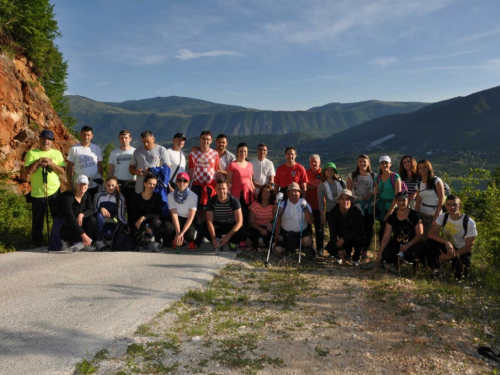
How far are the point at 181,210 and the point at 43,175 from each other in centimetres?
315

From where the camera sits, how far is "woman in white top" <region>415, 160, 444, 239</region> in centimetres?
806

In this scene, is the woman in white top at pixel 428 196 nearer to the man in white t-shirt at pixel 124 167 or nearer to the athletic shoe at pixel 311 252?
the athletic shoe at pixel 311 252

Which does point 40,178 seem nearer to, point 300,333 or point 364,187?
point 300,333

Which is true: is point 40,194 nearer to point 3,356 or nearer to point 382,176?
point 3,356

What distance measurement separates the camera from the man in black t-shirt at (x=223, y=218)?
8359mm

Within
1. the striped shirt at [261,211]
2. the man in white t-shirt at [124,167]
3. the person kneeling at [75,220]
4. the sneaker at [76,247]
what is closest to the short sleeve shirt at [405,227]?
the striped shirt at [261,211]

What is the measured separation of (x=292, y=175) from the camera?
8977 mm

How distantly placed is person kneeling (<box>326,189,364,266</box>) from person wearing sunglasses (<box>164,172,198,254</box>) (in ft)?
10.5

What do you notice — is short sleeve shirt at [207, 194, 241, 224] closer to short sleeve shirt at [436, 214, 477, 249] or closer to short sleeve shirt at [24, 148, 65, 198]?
short sleeve shirt at [24, 148, 65, 198]

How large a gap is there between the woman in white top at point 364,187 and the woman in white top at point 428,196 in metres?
1.01

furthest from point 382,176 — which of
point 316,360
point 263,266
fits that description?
point 316,360

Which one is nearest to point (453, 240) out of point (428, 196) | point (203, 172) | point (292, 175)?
point (428, 196)

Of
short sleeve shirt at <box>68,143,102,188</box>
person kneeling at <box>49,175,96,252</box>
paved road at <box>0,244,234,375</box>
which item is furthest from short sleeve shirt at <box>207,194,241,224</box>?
short sleeve shirt at <box>68,143,102,188</box>

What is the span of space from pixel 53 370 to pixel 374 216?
22.0 ft
